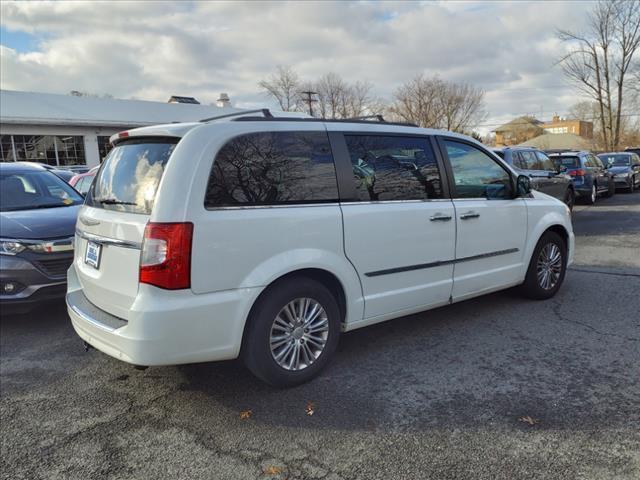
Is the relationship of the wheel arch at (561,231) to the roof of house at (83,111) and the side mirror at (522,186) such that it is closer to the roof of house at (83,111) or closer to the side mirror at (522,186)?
the side mirror at (522,186)

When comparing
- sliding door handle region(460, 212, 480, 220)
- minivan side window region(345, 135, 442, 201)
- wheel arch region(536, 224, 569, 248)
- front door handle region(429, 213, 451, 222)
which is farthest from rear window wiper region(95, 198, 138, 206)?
wheel arch region(536, 224, 569, 248)

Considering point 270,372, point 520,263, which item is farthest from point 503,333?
point 270,372

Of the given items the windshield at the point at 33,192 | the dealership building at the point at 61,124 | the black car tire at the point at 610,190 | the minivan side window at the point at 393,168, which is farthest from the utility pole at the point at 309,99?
the minivan side window at the point at 393,168

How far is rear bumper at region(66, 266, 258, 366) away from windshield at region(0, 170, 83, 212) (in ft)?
11.2

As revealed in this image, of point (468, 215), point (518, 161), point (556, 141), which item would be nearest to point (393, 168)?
point (468, 215)

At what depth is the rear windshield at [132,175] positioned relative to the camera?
125 inches

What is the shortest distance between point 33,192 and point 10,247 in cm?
157

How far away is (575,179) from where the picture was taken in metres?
14.2

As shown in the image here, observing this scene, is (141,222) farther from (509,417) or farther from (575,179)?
(575,179)

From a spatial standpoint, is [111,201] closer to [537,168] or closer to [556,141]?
[537,168]

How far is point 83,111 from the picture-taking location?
87.4ft

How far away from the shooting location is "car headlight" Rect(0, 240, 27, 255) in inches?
193

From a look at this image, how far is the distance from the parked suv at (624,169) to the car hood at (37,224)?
729 inches

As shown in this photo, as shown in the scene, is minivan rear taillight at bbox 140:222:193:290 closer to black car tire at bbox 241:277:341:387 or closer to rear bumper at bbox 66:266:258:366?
rear bumper at bbox 66:266:258:366
